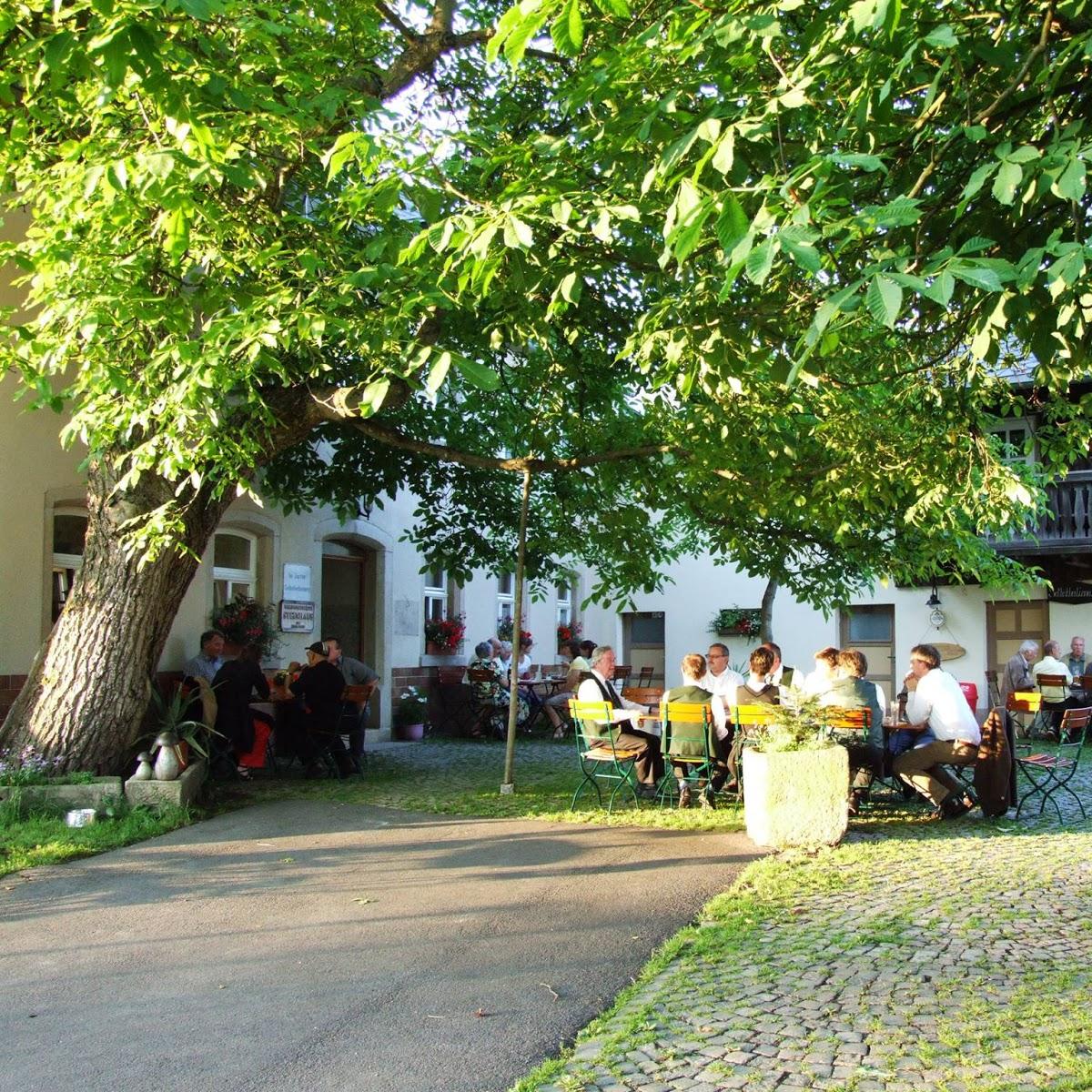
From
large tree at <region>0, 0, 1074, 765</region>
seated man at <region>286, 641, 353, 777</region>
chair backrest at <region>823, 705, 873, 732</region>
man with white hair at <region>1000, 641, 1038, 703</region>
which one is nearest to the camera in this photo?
large tree at <region>0, 0, 1074, 765</region>

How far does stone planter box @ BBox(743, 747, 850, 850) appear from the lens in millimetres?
7164

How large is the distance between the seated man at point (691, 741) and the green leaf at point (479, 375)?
4.47 meters

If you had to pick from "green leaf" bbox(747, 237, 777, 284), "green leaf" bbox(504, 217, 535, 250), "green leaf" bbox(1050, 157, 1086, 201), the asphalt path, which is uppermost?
"green leaf" bbox(504, 217, 535, 250)

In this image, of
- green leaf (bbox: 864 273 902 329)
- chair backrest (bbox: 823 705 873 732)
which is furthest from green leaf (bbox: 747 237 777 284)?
chair backrest (bbox: 823 705 873 732)

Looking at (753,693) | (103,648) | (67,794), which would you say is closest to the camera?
(67,794)

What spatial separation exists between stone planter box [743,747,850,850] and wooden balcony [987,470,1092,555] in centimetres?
1279

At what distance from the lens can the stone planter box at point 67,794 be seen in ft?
25.8

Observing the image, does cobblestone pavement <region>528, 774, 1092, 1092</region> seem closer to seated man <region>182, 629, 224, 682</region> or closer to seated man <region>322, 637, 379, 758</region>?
seated man <region>322, 637, 379, 758</region>

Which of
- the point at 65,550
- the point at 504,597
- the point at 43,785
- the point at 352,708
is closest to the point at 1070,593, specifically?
the point at 504,597

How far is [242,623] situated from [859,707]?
696 centimetres

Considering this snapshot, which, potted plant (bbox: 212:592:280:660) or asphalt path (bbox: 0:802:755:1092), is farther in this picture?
potted plant (bbox: 212:592:280:660)

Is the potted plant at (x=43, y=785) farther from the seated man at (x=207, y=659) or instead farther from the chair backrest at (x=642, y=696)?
the chair backrest at (x=642, y=696)

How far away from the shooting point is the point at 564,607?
22.5m

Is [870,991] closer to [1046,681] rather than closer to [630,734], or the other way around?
[630,734]
